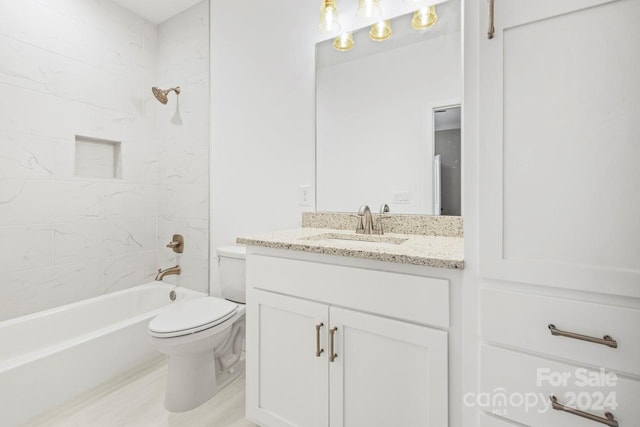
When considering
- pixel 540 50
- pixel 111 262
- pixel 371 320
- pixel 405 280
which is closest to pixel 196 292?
pixel 111 262

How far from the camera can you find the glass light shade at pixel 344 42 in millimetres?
1689

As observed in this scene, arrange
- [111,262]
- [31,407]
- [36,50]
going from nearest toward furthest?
1. [31,407]
2. [36,50]
3. [111,262]

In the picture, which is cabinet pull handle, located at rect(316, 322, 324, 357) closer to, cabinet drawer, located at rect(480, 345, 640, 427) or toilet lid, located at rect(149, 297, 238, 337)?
cabinet drawer, located at rect(480, 345, 640, 427)

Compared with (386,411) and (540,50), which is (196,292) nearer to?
(386,411)

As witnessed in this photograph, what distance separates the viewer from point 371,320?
41.4 inches

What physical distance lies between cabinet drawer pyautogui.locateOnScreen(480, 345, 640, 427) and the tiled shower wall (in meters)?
2.03

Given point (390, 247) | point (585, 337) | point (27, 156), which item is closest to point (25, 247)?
point (27, 156)

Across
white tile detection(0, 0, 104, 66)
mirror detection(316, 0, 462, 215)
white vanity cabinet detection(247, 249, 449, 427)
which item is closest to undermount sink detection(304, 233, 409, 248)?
mirror detection(316, 0, 462, 215)

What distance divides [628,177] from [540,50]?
380mm

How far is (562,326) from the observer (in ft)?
2.57

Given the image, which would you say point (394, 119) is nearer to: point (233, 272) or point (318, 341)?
point (318, 341)

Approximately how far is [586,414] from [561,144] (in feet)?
2.22

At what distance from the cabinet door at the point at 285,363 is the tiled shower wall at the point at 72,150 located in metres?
1.23

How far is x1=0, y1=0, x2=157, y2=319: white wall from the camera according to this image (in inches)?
72.5
